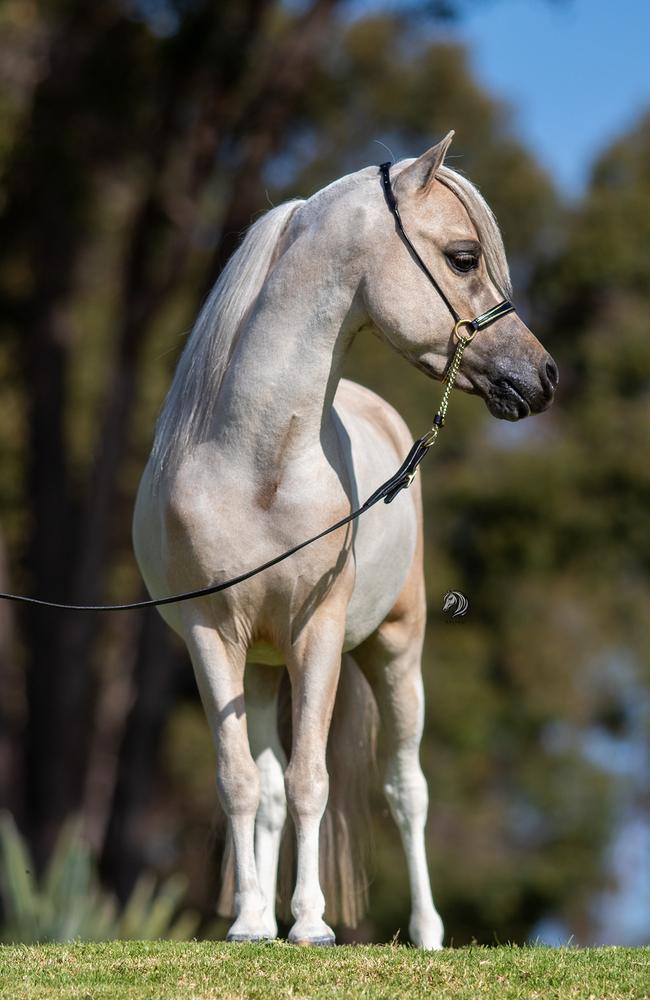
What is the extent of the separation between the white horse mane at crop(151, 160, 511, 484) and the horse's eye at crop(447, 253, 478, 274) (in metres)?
0.08

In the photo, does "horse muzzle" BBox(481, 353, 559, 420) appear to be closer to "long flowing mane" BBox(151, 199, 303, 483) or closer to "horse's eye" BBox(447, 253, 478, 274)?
"horse's eye" BBox(447, 253, 478, 274)

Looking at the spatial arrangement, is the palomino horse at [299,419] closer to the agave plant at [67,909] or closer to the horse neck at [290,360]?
the horse neck at [290,360]

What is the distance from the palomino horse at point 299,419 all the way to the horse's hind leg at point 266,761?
44 centimetres

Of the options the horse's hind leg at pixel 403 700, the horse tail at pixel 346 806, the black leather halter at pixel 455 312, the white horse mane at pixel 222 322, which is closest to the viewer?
the black leather halter at pixel 455 312

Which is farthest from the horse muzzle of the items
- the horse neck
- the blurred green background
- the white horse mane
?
the blurred green background

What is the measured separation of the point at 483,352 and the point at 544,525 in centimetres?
1455

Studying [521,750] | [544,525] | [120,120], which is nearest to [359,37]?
[120,120]

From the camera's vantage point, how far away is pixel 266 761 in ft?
18.4

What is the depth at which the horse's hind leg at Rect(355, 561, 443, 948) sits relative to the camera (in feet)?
19.9

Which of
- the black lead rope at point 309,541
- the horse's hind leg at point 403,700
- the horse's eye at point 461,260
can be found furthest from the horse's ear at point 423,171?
the horse's hind leg at point 403,700

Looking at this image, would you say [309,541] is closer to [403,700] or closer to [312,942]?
[312,942]

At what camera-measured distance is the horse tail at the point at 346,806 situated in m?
6.25

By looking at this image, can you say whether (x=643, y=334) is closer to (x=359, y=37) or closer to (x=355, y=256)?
(x=359, y=37)

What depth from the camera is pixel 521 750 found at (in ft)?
64.4
